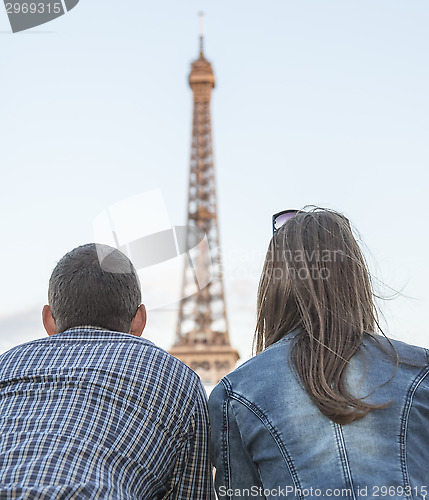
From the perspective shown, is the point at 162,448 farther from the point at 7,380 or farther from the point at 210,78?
the point at 210,78

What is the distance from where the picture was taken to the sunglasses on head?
2498mm

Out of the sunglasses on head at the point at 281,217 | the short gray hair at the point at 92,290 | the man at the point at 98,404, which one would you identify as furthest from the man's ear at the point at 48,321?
the sunglasses on head at the point at 281,217

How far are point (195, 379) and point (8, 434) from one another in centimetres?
67

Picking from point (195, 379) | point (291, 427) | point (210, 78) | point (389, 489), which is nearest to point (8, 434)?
point (195, 379)

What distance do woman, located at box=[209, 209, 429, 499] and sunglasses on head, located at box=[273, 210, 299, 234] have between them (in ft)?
0.17

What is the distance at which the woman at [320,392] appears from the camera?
1961 mm

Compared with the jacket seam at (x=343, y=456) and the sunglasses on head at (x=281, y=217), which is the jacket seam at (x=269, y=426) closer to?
the jacket seam at (x=343, y=456)

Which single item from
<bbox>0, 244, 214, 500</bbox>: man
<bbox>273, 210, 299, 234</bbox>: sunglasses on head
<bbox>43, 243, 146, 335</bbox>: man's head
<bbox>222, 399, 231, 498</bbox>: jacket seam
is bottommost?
<bbox>222, 399, 231, 498</bbox>: jacket seam

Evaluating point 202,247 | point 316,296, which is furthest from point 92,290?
point 202,247

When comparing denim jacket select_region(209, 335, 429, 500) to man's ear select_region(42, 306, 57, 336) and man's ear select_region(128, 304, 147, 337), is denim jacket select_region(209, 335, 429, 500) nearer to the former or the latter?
man's ear select_region(128, 304, 147, 337)

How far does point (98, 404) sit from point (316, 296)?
765mm

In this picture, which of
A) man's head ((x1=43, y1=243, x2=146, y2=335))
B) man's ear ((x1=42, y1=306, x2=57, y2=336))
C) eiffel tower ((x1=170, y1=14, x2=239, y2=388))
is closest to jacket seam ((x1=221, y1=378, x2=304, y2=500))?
man's head ((x1=43, y1=243, x2=146, y2=335))

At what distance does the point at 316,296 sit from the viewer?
2.25m

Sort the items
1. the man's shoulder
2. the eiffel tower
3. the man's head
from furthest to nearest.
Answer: the eiffel tower
the man's head
the man's shoulder
